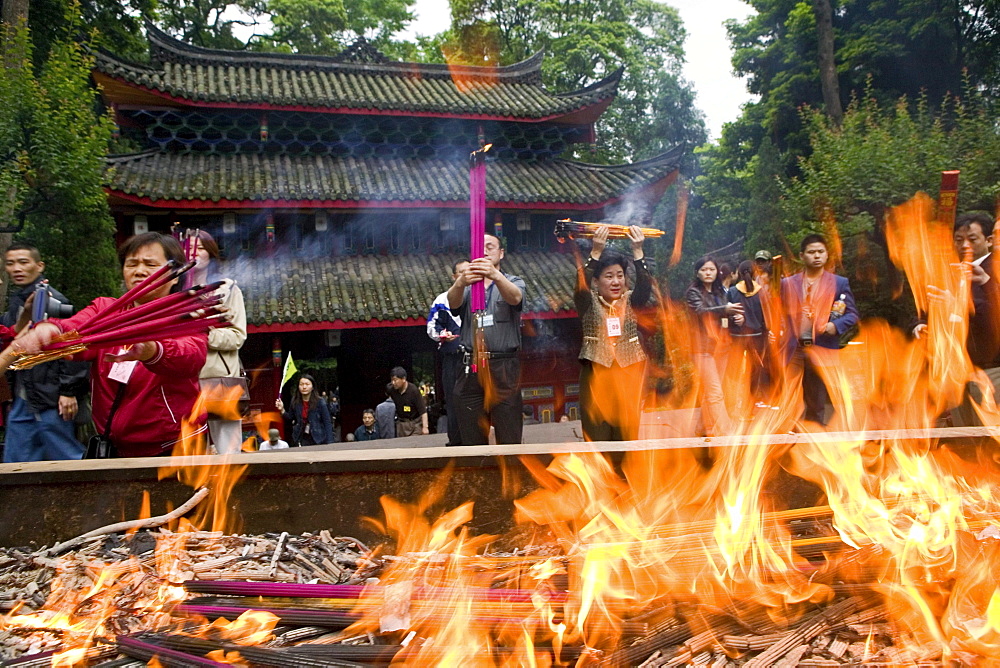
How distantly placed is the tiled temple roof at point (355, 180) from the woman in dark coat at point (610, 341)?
8189 mm

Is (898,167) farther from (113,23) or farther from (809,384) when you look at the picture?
(113,23)

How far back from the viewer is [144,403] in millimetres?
3188

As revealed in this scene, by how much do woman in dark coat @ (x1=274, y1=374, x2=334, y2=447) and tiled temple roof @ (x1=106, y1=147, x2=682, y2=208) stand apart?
357 centimetres

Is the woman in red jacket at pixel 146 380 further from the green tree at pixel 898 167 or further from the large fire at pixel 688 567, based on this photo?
the green tree at pixel 898 167

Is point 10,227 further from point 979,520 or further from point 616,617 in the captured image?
point 979,520

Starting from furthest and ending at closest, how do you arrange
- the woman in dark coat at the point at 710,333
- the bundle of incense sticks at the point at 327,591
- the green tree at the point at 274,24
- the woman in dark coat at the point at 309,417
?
the green tree at the point at 274,24 → the woman in dark coat at the point at 309,417 → the woman in dark coat at the point at 710,333 → the bundle of incense sticks at the point at 327,591

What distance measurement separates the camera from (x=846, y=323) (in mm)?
5371

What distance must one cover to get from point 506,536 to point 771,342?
376 cm

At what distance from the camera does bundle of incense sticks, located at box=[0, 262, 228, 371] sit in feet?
8.48

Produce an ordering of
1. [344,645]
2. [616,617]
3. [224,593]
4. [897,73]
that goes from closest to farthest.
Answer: [344,645] → [616,617] → [224,593] → [897,73]

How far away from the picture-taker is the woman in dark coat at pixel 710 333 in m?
6.23

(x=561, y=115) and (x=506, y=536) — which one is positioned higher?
(x=561, y=115)

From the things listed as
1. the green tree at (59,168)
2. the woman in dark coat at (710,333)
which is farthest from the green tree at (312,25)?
the woman in dark coat at (710,333)

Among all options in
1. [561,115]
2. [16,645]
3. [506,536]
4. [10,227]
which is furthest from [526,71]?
[16,645]
